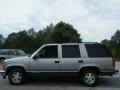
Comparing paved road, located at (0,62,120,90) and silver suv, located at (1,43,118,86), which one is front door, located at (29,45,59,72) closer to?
A: silver suv, located at (1,43,118,86)

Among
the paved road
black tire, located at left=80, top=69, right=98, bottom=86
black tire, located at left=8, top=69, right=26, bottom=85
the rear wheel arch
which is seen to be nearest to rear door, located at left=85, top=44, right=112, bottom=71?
the rear wheel arch

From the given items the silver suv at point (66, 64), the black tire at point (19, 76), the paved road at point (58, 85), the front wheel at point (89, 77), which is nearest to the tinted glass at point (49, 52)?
the silver suv at point (66, 64)

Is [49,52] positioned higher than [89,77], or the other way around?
[49,52]

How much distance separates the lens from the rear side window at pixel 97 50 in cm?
1269

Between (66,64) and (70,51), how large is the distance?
663 millimetres

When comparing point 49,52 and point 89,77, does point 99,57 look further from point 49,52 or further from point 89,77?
point 49,52

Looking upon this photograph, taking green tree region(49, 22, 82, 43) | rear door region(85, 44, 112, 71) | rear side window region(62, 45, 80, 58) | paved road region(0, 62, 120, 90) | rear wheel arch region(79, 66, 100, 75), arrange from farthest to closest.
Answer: green tree region(49, 22, 82, 43) < rear side window region(62, 45, 80, 58) < rear wheel arch region(79, 66, 100, 75) < rear door region(85, 44, 112, 71) < paved road region(0, 62, 120, 90)

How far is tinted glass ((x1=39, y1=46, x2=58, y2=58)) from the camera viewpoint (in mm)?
12789

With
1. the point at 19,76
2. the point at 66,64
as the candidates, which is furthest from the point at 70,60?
the point at 19,76

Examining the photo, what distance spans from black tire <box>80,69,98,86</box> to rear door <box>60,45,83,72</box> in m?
0.46

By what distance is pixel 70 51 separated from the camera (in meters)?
12.9

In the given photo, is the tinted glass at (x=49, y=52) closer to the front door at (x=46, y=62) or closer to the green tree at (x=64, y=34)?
the front door at (x=46, y=62)

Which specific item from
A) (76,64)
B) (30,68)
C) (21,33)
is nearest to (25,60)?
(30,68)

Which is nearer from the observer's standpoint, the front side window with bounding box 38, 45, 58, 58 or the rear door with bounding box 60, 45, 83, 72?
the rear door with bounding box 60, 45, 83, 72
